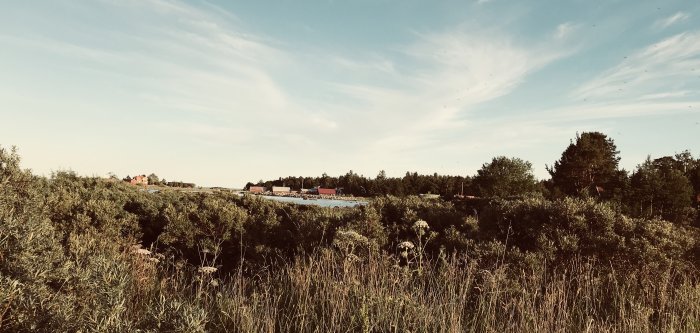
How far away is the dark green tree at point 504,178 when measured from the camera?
56.3 meters

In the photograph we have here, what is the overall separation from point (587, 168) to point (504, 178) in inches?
460

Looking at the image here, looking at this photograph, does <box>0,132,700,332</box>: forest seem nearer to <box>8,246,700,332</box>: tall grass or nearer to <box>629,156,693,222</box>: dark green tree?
<box>8,246,700,332</box>: tall grass

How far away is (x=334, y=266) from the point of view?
6273 mm

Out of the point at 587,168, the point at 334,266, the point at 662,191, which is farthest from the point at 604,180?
the point at 334,266

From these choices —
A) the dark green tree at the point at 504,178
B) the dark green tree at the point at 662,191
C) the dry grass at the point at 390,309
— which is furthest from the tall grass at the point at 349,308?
the dark green tree at the point at 504,178

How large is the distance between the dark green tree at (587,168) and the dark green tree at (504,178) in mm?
7107

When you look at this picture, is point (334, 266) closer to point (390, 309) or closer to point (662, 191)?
point (390, 309)

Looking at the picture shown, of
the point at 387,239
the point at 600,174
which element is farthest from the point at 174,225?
the point at 600,174

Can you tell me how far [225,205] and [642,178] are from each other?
4266 centimetres

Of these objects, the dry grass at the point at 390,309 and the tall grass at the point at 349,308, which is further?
the dry grass at the point at 390,309

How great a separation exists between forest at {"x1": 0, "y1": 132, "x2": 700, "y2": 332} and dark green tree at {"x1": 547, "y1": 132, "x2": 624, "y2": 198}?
40702 mm

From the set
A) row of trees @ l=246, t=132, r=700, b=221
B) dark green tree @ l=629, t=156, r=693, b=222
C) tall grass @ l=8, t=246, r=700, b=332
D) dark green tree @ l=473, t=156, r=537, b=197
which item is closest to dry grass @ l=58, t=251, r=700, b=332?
tall grass @ l=8, t=246, r=700, b=332

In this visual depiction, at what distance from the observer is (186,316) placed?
3049 mm

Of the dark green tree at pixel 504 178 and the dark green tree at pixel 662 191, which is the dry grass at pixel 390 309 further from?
the dark green tree at pixel 504 178
